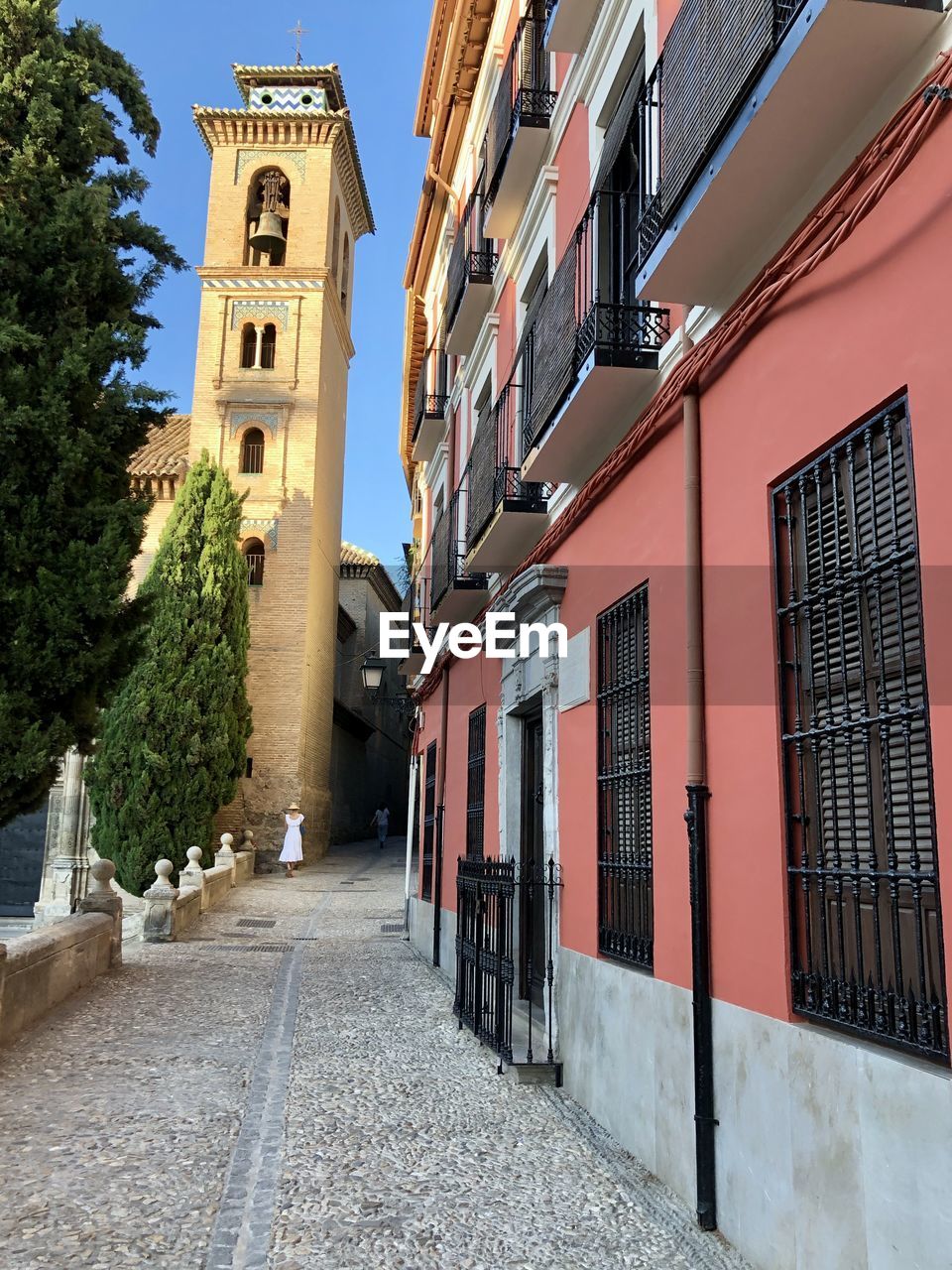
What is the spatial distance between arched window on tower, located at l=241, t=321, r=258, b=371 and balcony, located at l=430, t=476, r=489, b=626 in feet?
52.9

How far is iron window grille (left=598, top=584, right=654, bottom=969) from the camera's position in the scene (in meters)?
4.61

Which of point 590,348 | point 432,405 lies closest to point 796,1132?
point 590,348

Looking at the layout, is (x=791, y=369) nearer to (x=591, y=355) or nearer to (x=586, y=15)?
(x=591, y=355)

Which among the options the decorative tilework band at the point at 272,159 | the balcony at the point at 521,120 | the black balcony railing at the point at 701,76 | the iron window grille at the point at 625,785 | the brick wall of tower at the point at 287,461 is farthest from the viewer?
the decorative tilework band at the point at 272,159

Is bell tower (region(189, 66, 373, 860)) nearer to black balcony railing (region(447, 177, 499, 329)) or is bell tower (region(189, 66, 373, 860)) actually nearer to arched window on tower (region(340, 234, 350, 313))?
arched window on tower (region(340, 234, 350, 313))

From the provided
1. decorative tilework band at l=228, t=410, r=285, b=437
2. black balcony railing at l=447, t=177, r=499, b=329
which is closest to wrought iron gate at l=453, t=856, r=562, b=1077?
black balcony railing at l=447, t=177, r=499, b=329

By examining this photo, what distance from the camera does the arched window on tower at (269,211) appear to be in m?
25.3

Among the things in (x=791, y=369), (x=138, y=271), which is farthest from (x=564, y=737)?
(x=138, y=271)

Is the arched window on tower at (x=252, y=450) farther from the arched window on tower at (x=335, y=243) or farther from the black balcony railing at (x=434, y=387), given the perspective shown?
the black balcony railing at (x=434, y=387)

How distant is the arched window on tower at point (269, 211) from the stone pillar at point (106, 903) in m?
19.5

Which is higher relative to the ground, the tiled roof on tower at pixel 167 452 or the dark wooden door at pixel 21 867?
the tiled roof on tower at pixel 167 452

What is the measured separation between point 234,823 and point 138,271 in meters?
15.8

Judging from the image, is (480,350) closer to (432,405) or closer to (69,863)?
(432,405)

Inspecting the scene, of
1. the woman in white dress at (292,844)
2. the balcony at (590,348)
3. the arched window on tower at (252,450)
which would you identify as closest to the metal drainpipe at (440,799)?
the balcony at (590,348)
